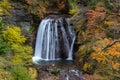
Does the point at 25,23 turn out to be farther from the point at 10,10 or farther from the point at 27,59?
the point at 27,59

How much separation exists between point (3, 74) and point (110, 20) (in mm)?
10288

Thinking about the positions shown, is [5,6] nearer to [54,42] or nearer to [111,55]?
[54,42]

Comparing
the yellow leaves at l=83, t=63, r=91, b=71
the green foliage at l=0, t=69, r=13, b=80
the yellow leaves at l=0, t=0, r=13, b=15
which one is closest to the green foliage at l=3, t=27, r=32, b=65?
the yellow leaves at l=0, t=0, r=13, b=15

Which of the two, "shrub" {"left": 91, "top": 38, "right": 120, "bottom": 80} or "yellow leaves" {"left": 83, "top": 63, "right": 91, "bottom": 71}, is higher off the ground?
"shrub" {"left": 91, "top": 38, "right": 120, "bottom": 80}

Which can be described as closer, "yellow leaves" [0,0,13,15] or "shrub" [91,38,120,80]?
"shrub" [91,38,120,80]

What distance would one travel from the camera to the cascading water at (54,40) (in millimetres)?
26781

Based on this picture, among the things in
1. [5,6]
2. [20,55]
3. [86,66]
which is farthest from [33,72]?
[5,6]

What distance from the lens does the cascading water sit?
26.8 meters

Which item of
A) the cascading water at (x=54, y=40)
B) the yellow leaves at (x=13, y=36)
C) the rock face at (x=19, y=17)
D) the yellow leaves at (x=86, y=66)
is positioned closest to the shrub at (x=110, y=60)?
the yellow leaves at (x=86, y=66)

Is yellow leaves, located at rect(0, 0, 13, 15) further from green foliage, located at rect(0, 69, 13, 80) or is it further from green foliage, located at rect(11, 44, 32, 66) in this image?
green foliage, located at rect(0, 69, 13, 80)

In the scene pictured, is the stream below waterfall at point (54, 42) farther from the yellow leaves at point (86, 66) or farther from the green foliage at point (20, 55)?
the green foliage at point (20, 55)

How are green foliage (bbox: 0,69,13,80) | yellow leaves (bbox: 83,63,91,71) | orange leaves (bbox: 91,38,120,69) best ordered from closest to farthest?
1. green foliage (bbox: 0,69,13,80)
2. orange leaves (bbox: 91,38,120,69)
3. yellow leaves (bbox: 83,63,91,71)

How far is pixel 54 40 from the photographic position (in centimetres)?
2738

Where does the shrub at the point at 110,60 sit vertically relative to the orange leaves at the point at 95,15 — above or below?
below
